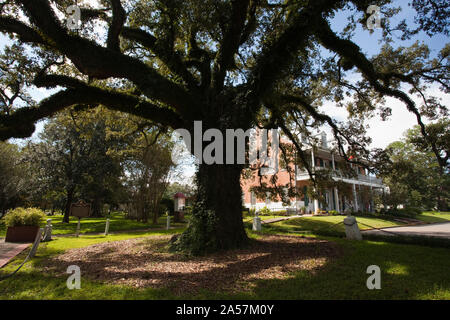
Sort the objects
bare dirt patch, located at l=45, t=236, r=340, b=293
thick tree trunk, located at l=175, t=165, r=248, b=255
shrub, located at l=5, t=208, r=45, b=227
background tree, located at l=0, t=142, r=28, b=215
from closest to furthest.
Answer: bare dirt patch, located at l=45, t=236, r=340, b=293, thick tree trunk, located at l=175, t=165, r=248, b=255, shrub, located at l=5, t=208, r=45, b=227, background tree, located at l=0, t=142, r=28, b=215

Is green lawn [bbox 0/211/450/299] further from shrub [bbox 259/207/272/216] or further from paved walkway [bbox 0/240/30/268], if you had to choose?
shrub [bbox 259/207/272/216]

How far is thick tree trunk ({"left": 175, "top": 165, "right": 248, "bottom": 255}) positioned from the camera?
21.7 feet

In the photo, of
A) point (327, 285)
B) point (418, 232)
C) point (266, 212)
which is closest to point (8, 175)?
point (266, 212)

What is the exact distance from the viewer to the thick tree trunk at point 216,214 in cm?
662

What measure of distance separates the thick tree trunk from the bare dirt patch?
0.37 metres

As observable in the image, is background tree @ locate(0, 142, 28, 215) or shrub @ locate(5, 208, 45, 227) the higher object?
background tree @ locate(0, 142, 28, 215)

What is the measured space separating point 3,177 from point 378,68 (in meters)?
25.2

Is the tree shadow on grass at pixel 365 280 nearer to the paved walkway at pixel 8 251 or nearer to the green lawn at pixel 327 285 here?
the green lawn at pixel 327 285

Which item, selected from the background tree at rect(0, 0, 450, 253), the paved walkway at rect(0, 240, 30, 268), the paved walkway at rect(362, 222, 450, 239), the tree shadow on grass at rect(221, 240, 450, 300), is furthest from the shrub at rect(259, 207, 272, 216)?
→ the paved walkway at rect(0, 240, 30, 268)

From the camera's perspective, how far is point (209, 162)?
7.11 m

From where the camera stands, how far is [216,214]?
22.2 ft

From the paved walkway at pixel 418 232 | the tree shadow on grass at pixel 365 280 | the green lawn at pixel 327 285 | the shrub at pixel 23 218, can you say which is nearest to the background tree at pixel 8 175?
the shrub at pixel 23 218

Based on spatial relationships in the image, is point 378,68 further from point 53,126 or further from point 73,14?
point 53,126
